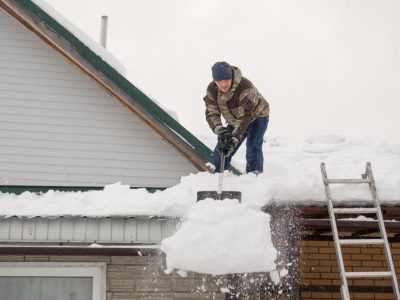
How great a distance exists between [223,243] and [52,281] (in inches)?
90.0

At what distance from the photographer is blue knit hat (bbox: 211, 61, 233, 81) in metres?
5.68

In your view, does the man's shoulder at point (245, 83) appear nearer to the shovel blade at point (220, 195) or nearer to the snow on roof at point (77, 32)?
the shovel blade at point (220, 195)

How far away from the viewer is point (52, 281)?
596 cm

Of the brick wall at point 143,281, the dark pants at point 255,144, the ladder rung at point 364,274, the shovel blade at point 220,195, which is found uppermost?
the dark pants at point 255,144

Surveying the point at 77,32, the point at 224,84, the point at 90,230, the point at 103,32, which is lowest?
the point at 90,230

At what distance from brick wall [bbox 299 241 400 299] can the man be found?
1.64m

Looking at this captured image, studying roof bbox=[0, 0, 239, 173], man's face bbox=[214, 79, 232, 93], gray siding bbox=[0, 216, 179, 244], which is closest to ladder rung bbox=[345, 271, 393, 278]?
gray siding bbox=[0, 216, 179, 244]

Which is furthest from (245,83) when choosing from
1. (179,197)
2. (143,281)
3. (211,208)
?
(143,281)

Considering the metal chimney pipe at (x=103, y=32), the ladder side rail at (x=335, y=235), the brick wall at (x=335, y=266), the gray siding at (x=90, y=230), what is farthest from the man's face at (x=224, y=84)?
the metal chimney pipe at (x=103, y=32)

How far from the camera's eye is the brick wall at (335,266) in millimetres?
7062

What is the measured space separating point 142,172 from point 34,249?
2.04m

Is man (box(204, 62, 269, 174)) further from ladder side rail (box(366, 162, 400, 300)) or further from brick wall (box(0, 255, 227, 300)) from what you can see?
ladder side rail (box(366, 162, 400, 300))

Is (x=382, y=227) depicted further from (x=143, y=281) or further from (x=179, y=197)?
(x=143, y=281)

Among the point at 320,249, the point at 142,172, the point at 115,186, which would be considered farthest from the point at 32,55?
the point at 320,249
